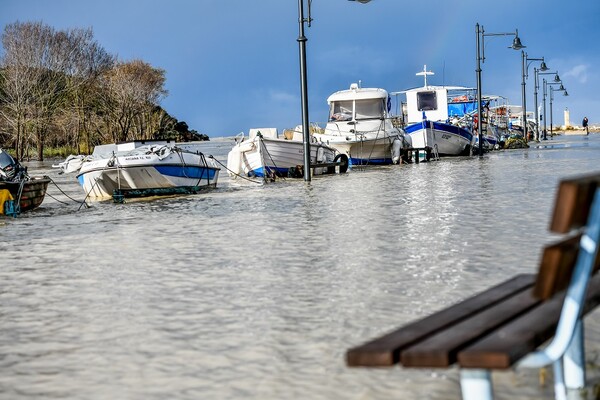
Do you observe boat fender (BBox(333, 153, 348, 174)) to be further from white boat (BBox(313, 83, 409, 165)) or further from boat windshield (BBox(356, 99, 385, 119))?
boat windshield (BBox(356, 99, 385, 119))

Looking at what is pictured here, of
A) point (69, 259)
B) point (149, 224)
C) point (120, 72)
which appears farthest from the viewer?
point (120, 72)

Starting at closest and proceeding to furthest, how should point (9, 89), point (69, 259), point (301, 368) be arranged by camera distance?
1. point (301, 368)
2. point (69, 259)
3. point (9, 89)

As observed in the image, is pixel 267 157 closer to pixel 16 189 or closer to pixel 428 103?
pixel 16 189

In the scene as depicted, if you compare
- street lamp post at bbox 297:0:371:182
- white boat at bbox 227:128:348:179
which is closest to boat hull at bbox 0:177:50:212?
street lamp post at bbox 297:0:371:182

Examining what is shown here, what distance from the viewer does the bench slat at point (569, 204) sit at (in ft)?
9.48

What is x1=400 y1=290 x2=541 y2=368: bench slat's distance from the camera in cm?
293

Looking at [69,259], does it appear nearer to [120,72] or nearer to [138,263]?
[138,263]

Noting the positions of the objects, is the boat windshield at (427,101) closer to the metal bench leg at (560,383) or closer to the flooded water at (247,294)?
the flooded water at (247,294)

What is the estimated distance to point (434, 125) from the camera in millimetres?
41906

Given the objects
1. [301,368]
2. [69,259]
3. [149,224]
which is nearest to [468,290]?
[301,368]

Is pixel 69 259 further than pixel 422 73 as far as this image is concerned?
No

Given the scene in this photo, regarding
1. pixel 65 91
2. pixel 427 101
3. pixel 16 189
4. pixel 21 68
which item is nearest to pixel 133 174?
pixel 16 189

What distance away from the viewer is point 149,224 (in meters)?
13.9

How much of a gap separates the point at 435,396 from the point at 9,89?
6655 centimetres
